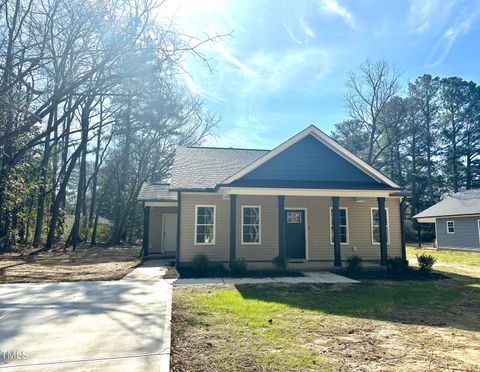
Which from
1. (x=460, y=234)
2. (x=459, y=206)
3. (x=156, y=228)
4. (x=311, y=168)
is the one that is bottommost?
(x=460, y=234)

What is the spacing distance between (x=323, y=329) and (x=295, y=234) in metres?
8.18

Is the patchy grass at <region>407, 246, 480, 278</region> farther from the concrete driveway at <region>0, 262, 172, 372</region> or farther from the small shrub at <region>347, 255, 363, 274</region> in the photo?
the concrete driveway at <region>0, 262, 172, 372</region>

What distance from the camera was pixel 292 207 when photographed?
13.2 meters

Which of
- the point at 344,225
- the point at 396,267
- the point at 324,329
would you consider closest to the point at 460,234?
the point at 344,225

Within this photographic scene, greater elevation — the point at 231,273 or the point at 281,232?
the point at 281,232

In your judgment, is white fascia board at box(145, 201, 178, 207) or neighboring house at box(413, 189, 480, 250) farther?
neighboring house at box(413, 189, 480, 250)

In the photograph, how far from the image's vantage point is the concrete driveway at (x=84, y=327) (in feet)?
12.1

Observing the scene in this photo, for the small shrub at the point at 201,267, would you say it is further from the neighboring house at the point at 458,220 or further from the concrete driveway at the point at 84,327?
the neighboring house at the point at 458,220

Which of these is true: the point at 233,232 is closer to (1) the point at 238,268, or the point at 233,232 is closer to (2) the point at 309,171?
(1) the point at 238,268

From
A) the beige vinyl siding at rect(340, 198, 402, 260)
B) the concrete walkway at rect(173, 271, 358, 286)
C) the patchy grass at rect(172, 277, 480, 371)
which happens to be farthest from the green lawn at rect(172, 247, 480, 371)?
Answer: the beige vinyl siding at rect(340, 198, 402, 260)

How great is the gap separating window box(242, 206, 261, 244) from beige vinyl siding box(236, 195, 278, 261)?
131 mm

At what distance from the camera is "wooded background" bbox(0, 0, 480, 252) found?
31.8 feet

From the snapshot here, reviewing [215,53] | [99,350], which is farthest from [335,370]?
[215,53]

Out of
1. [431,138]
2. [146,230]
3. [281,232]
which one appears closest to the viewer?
[281,232]
